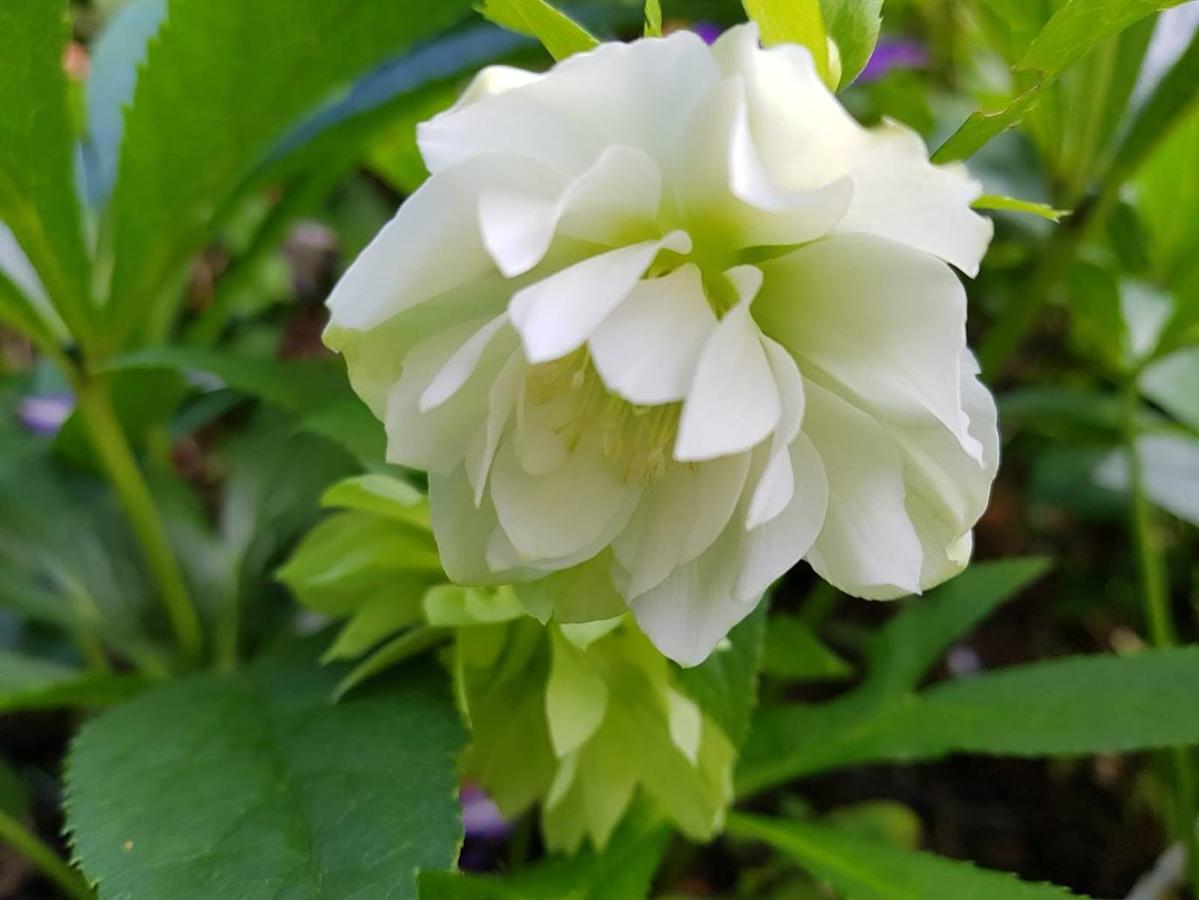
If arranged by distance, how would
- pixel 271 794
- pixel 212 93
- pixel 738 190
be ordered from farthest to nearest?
pixel 212 93 < pixel 271 794 < pixel 738 190

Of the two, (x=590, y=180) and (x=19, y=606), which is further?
(x=19, y=606)

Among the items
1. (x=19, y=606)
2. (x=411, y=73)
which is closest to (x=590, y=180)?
(x=411, y=73)

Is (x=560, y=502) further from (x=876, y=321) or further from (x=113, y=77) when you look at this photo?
(x=113, y=77)

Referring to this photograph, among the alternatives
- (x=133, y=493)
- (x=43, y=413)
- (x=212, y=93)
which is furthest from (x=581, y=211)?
(x=43, y=413)

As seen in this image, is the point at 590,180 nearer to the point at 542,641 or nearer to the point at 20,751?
the point at 542,641

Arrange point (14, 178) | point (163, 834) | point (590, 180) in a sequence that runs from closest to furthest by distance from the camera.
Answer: point (590, 180), point (163, 834), point (14, 178)

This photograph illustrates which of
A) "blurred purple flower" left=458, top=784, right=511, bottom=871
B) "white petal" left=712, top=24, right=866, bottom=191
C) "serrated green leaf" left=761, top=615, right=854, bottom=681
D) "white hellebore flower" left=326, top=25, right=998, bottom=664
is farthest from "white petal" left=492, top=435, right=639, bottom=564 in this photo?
"blurred purple flower" left=458, top=784, right=511, bottom=871

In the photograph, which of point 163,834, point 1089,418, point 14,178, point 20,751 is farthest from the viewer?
point 20,751
